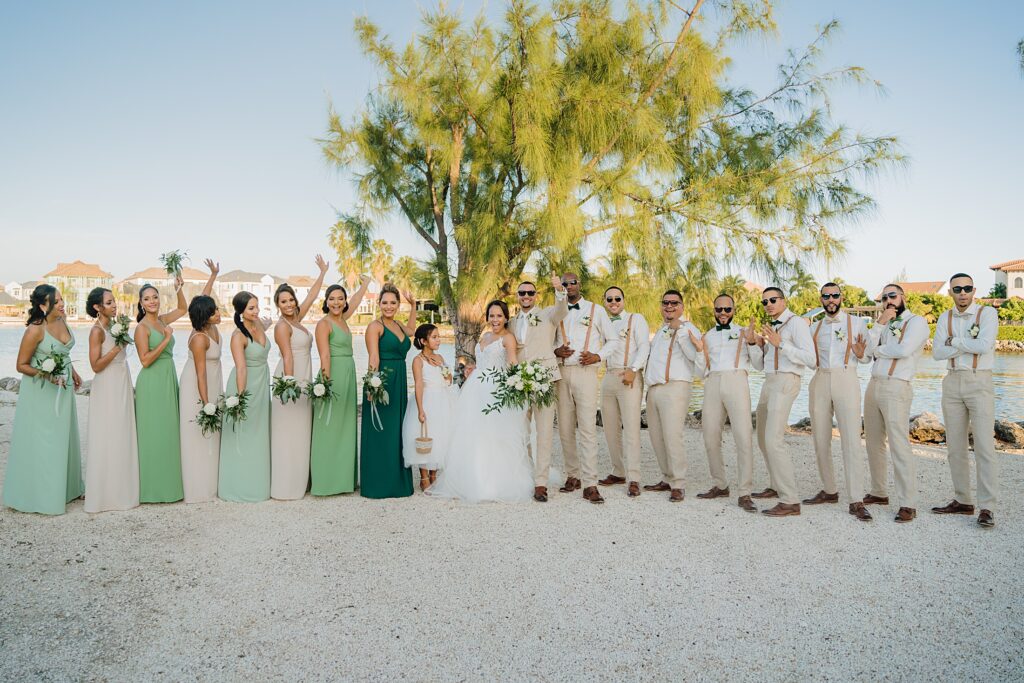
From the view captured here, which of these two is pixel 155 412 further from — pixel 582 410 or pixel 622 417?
pixel 622 417

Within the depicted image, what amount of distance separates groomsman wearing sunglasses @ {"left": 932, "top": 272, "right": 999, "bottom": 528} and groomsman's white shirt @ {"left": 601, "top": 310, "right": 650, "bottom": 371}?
2.47 meters

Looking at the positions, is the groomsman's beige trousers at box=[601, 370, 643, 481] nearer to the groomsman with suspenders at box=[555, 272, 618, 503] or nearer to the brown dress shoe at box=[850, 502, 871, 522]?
the groomsman with suspenders at box=[555, 272, 618, 503]

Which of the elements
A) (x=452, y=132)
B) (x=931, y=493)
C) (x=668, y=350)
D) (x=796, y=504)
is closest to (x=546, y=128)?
(x=452, y=132)

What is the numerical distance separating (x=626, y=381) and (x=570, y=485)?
1.21 metres

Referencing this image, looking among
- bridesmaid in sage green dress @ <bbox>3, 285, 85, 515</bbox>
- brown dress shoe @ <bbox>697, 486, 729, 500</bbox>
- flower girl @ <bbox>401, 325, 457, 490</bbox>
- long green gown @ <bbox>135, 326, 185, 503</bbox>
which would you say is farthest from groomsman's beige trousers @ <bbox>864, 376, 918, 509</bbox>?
bridesmaid in sage green dress @ <bbox>3, 285, 85, 515</bbox>

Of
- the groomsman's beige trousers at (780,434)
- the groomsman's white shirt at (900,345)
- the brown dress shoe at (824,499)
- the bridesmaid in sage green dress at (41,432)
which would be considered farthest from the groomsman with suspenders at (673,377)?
the bridesmaid in sage green dress at (41,432)

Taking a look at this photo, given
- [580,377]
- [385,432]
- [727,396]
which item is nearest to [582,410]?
[580,377]

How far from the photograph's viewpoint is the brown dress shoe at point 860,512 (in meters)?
5.68

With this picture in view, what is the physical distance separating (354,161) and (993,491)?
346 inches

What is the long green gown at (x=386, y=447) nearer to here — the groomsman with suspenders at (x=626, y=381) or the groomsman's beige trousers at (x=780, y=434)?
the groomsman with suspenders at (x=626, y=381)

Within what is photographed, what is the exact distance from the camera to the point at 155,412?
6.04m

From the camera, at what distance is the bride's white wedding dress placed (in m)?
6.36

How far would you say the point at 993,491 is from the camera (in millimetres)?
5574

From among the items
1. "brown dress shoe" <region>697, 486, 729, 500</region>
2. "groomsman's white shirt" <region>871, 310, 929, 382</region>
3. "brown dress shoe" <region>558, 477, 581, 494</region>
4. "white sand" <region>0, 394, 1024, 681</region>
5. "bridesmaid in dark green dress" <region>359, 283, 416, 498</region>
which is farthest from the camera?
"brown dress shoe" <region>558, 477, 581, 494</region>
